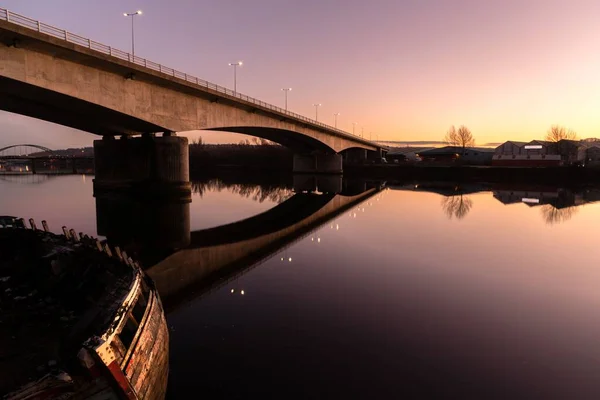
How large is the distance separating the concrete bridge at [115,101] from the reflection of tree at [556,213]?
3740 centimetres

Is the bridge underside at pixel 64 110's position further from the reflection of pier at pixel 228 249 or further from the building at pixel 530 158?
the building at pixel 530 158

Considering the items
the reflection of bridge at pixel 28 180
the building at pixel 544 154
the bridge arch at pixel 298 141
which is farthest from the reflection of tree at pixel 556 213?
the reflection of bridge at pixel 28 180

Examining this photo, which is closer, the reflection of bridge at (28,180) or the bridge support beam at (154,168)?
the bridge support beam at (154,168)

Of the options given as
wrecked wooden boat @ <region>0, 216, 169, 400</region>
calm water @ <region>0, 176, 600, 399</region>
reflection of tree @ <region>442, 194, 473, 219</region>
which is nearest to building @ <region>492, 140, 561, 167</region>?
reflection of tree @ <region>442, 194, 473, 219</region>

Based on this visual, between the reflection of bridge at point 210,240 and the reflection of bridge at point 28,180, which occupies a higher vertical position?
the reflection of bridge at point 28,180

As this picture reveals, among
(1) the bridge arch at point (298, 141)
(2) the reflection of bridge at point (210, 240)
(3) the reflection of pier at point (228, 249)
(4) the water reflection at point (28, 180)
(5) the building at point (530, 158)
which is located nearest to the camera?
(3) the reflection of pier at point (228, 249)

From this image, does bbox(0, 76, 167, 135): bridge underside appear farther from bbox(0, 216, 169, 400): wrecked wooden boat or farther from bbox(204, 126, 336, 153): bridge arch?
bbox(204, 126, 336, 153): bridge arch

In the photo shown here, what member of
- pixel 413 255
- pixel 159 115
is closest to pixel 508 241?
pixel 413 255

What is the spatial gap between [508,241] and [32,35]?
3497cm

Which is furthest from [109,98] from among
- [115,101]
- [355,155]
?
[355,155]

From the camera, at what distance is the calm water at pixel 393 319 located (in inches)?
312

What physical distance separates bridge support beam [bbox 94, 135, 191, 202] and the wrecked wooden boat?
28677 mm

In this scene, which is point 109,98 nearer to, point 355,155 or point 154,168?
point 154,168

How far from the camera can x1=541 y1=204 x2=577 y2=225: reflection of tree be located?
31406 mm
